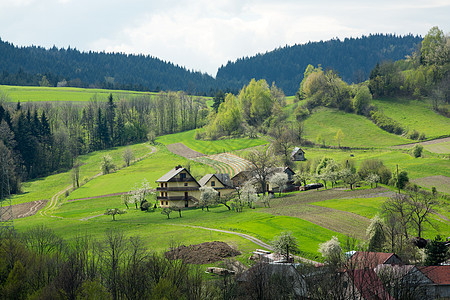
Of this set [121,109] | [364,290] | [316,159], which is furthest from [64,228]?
[121,109]

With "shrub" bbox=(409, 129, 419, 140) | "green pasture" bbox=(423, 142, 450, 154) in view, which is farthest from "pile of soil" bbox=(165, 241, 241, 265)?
"shrub" bbox=(409, 129, 419, 140)

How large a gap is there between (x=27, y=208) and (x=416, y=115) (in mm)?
118669

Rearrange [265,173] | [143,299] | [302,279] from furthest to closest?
[265,173] < [302,279] < [143,299]

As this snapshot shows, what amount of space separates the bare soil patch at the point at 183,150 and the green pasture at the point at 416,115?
6373cm

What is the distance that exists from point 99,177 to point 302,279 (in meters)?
90.2

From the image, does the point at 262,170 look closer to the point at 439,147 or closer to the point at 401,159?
the point at 401,159

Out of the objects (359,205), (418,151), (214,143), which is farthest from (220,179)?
(214,143)

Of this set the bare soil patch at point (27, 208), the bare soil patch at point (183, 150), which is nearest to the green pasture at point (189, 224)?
the bare soil patch at point (27, 208)

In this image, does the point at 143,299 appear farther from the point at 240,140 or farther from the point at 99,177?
the point at 240,140

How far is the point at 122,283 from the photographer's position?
114 ft

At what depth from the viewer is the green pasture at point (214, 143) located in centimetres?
13938

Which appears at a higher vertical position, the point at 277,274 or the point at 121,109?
the point at 121,109

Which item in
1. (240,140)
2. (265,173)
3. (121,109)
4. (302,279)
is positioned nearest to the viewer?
(302,279)

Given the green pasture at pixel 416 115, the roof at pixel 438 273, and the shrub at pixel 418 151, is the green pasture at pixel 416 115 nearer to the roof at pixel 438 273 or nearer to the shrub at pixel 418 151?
the shrub at pixel 418 151
